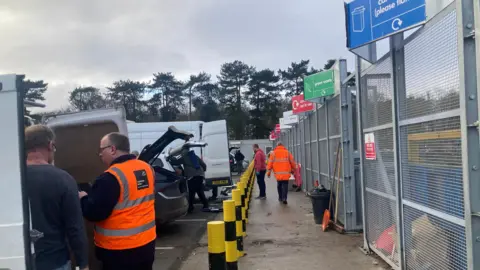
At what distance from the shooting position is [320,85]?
1027 cm

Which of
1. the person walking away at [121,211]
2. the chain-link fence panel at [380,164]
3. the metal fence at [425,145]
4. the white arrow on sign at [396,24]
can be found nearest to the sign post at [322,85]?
the metal fence at [425,145]

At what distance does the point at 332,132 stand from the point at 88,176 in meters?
6.14

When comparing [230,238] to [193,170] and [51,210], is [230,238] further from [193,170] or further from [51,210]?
[193,170]

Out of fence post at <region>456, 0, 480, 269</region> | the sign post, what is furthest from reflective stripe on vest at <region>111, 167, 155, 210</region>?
the sign post

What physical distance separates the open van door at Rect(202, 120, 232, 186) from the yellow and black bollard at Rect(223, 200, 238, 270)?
401 inches

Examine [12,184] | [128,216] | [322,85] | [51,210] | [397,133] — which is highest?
[322,85]

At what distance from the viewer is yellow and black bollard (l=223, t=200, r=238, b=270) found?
17.2ft

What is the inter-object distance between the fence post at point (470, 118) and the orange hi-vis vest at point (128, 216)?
2.55 metres

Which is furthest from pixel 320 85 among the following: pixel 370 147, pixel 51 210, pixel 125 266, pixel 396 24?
pixel 51 210

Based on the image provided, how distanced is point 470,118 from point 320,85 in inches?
263

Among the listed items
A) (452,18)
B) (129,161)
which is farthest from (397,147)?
(129,161)

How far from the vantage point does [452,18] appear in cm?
399

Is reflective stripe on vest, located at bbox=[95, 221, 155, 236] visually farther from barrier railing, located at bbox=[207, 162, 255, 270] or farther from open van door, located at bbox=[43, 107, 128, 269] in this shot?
open van door, located at bbox=[43, 107, 128, 269]

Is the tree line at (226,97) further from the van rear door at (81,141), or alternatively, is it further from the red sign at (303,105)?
the van rear door at (81,141)
